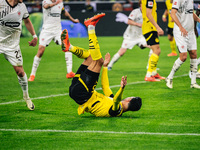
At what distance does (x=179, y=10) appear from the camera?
31.9 ft

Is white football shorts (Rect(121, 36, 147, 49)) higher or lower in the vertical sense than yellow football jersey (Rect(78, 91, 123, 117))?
lower

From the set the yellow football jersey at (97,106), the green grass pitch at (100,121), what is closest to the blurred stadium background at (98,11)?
the green grass pitch at (100,121)

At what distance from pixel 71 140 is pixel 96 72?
1.73 metres

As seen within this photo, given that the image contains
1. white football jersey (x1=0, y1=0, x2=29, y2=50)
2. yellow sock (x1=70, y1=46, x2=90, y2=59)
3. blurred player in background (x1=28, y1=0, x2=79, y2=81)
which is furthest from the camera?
blurred player in background (x1=28, y1=0, x2=79, y2=81)

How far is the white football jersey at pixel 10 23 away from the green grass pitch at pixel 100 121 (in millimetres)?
1316

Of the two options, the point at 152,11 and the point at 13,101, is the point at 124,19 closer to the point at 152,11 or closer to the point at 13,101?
the point at 152,11

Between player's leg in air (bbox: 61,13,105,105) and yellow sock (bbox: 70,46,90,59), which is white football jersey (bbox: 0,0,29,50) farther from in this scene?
yellow sock (bbox: 70,46,90,59)

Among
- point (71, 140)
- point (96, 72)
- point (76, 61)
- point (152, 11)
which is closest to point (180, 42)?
point (152, 11)

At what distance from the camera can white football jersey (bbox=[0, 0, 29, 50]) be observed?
7.78m

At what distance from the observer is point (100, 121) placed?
A: 710 cm

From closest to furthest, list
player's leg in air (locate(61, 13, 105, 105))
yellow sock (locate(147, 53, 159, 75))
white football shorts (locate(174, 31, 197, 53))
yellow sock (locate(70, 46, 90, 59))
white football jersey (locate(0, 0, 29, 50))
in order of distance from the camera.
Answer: player's leg in air (locate(61, 13, 105, 105)) < yellow sock (locate(70, 46, 90, 59)) < white football jersey (locate(0, 0, 29, 50)) < white football shorts (locate(174, 31, 197, 53)) < yellow sock (locate(147, 53, 159, 75))

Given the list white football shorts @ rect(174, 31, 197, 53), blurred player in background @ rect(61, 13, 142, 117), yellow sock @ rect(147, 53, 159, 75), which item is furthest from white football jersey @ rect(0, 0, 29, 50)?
yellow sock @ rect(147, 53, 159, 75)

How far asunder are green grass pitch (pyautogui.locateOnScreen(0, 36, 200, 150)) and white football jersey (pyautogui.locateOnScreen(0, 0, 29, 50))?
1316mm

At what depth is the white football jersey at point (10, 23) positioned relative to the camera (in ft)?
25.5
